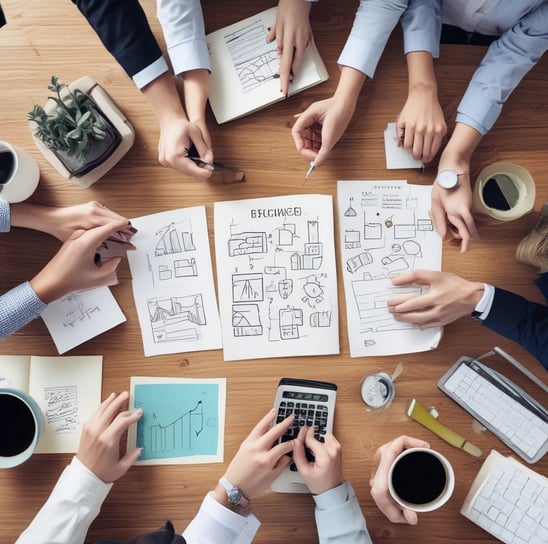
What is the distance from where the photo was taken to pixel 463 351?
961 millimetres

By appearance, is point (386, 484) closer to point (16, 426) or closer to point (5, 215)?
point (16, 426)

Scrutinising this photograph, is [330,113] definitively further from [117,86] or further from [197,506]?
[197,506]

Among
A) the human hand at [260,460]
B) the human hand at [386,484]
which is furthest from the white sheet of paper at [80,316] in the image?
the human hand at [386,484]

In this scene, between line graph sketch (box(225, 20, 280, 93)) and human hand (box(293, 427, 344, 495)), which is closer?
human hand (box(293, 427, 344, 495))

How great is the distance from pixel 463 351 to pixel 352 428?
26 cm

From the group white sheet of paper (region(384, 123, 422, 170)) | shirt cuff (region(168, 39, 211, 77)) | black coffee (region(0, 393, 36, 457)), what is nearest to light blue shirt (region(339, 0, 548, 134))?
white sheet of paper (region(384, 123, 422, 170))

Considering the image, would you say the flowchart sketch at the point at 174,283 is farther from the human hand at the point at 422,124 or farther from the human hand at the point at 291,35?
the human hand at the point at 422,124

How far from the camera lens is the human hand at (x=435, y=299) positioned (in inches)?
36.6

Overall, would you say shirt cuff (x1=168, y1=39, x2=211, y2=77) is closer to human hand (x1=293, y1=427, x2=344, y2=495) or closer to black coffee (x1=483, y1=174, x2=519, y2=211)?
black coffee (x1=483, y1=174, x2=519, y2=211)

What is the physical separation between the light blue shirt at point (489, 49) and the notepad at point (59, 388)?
2.57 ft

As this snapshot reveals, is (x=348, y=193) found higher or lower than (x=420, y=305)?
higher

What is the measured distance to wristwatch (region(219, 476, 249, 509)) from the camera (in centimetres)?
89

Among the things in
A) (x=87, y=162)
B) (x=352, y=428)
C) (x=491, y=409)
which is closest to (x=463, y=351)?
(x=491, y=409)

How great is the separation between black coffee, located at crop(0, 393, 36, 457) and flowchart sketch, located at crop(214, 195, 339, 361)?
1.24ft
